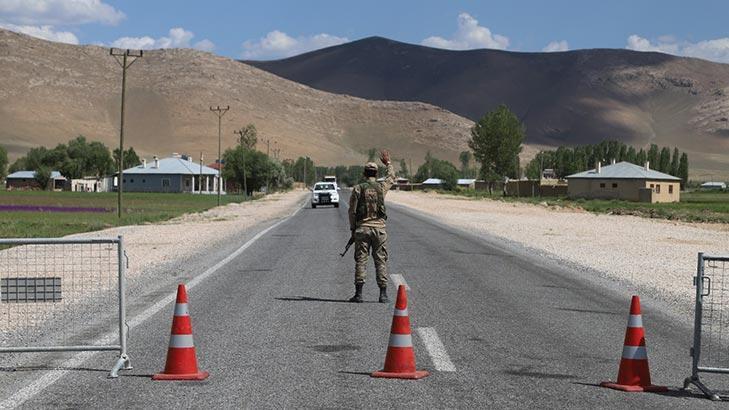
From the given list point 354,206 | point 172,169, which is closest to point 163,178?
point 172,169

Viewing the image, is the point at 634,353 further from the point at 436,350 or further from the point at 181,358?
the point at 181,358

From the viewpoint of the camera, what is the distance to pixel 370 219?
13211 mm

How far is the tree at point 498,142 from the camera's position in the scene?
140250 mm

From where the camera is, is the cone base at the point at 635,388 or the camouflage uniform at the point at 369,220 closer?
the cone base at the point at 635,388

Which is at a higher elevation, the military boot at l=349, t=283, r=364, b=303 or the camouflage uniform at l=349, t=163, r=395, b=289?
the camouflage uniform at l=349, t=163, r=395, b=289

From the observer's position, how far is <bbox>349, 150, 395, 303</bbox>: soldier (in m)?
13.1

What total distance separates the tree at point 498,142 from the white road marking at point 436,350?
131 meters

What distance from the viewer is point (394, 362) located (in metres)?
8.41

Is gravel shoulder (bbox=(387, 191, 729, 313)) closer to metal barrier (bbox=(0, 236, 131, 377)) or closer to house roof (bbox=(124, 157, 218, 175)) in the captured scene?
metal barrier (bbox=(0, 236, 131, 377))

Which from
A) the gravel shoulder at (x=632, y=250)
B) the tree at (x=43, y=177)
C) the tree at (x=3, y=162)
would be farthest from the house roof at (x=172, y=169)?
the gravel shoulder at (x=632, y=250)

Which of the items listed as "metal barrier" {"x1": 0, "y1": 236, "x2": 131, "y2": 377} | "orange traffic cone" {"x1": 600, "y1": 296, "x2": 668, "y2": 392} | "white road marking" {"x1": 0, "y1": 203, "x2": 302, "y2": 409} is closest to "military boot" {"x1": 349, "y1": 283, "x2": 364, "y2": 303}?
"white road marking" {"x1": 0, "y1": 203, "x2": 302, "y2": 409}

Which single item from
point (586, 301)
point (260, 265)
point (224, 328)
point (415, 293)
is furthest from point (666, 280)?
point (224, 328)

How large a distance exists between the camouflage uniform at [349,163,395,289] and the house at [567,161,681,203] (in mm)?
84766

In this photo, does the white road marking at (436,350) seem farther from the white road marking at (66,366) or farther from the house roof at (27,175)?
the house roof at (27,175)
